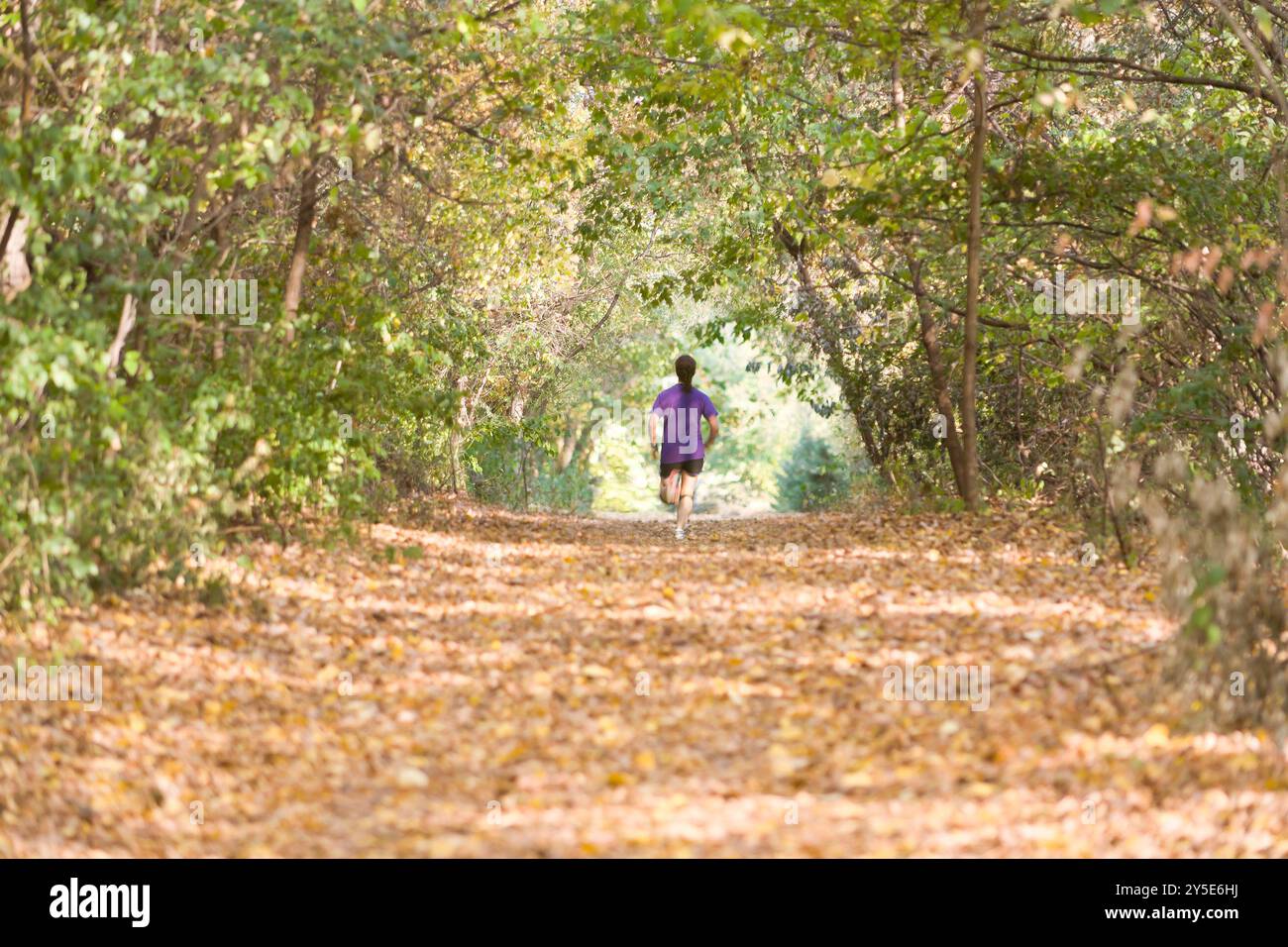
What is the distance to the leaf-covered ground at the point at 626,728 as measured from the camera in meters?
5.82

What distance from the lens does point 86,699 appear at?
7574 mm

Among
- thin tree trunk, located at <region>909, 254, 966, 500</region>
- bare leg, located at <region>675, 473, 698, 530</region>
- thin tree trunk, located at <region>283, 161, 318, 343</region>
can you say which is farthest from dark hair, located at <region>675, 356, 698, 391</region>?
thin tree trunk, located at <region>283, 161, 318, 343</region>

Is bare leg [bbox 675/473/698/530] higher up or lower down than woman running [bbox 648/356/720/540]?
lower down

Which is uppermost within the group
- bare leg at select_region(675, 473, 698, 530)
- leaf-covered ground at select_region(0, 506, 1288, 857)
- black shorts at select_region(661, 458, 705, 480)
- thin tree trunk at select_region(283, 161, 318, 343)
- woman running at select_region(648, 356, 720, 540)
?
thin tree trunk at select_region(283, 161, 318, 343)

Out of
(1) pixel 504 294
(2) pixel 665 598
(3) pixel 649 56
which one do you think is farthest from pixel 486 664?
(1) pixel 504 294

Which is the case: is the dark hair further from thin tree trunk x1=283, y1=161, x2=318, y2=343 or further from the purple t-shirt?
thin tree trunk x1=283, y1=161, x2=318, y2=343

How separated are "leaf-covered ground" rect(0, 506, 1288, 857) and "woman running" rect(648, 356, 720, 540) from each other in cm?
331

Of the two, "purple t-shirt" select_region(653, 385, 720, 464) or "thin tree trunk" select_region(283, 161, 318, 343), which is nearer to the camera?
"thin tree trunk" select_region(283, 161, 318, 343)

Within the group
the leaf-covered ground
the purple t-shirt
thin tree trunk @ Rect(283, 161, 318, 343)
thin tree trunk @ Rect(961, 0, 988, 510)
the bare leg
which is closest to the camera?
the leaf-covered ground

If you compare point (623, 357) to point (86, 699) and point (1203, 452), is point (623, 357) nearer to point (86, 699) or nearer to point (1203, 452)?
point (1203, 452)

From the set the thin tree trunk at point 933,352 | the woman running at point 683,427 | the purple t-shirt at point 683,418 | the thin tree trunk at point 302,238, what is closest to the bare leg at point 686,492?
the woman running at point 683,427

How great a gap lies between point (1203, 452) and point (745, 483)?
68423 mm

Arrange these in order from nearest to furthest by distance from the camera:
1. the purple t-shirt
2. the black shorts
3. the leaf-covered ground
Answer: the leaf-covered ground
the purple t-shirt
the black shorts

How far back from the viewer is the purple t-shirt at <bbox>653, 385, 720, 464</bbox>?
14156mm
